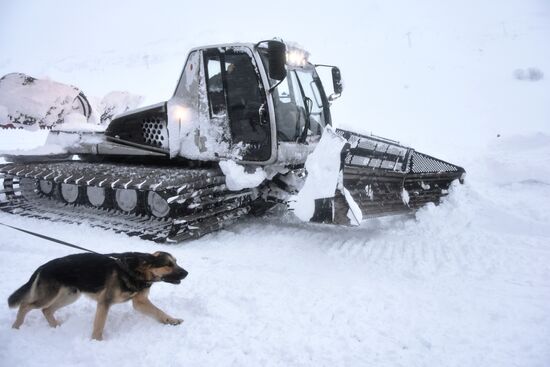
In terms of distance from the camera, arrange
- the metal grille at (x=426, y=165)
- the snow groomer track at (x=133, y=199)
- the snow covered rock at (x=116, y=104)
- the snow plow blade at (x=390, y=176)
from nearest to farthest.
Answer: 1. the snow groomer track at (x=133, y=199)
2. the snow plow blade at (x=390, y=176)
3. the metal grille at (x=426, y=165)
4. the snow covered rock at (x=116, y=104)

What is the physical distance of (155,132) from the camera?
19.1 ft

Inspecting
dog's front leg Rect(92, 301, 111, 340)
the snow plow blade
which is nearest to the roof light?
the snow plow blade

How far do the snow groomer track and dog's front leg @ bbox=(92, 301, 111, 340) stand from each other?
198 centimetres

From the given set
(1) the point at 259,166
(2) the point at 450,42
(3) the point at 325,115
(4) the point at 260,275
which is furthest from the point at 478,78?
(4) the point at 260,275

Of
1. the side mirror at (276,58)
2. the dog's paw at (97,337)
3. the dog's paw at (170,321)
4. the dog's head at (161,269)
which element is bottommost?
the dog's paw at (170,321)

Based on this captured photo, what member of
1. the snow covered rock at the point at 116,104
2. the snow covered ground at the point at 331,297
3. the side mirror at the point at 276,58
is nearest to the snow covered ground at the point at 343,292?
the snow covered ground at the point at 331,297

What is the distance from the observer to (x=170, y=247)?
4.64 m

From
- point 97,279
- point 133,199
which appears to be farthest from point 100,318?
point 133,199

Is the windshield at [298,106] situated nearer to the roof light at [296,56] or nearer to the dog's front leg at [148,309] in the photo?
the roof light at [296,56]

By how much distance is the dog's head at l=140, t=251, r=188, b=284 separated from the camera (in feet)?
8.59

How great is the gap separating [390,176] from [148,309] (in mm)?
3868

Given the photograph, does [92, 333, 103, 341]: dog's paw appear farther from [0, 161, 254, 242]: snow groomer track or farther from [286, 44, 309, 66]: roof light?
[286, 44, 309, 66]: roof light

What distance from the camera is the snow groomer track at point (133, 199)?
4793mm

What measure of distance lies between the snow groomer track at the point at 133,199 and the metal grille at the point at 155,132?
0.44 meters
